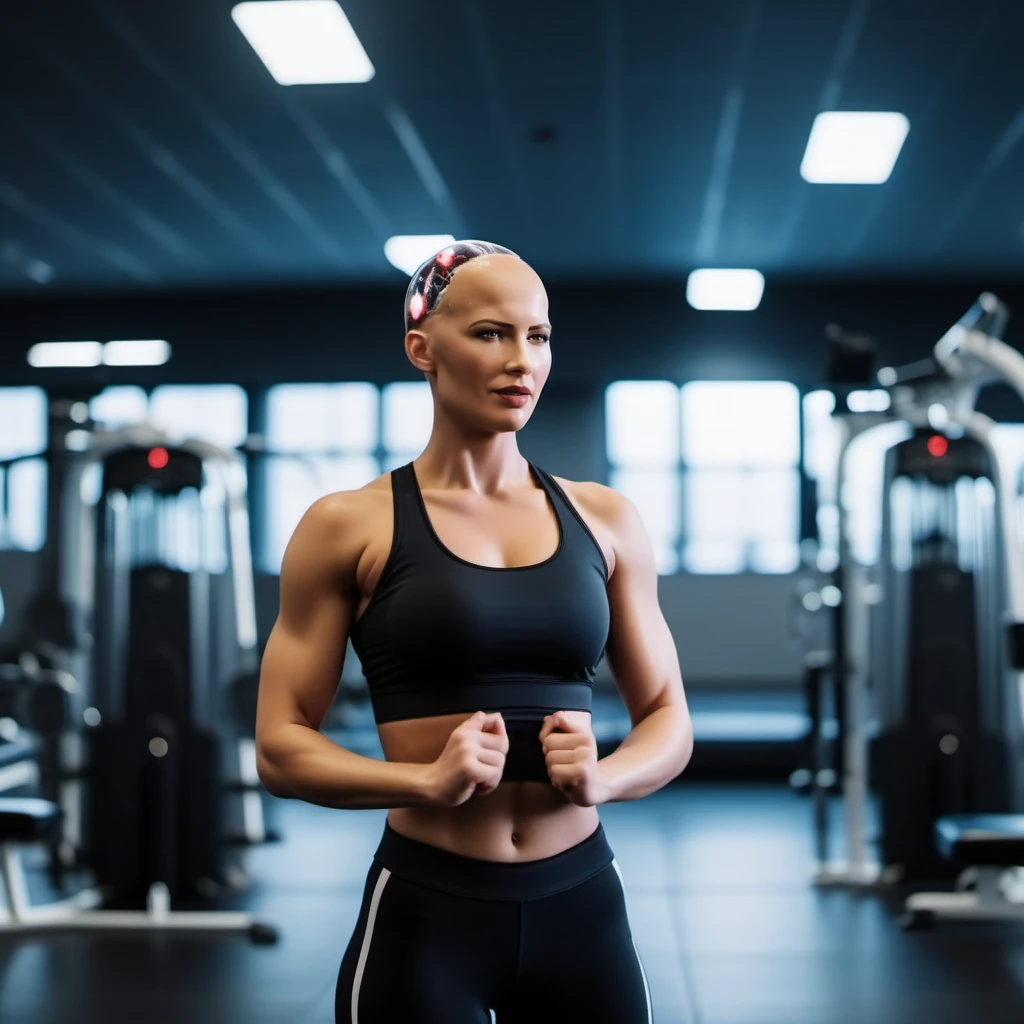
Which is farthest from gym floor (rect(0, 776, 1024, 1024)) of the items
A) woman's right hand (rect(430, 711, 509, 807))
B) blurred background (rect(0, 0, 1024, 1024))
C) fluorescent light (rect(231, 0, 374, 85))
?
fluorescent light (rect(231, 0, 374, 85))

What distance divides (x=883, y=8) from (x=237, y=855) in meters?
3.81

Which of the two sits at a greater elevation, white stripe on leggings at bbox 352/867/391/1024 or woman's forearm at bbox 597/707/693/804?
woman's forearm at bbox 597/707/693/804

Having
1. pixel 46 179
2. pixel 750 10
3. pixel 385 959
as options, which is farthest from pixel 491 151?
pixel 385 959

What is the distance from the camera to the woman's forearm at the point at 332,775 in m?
0.83

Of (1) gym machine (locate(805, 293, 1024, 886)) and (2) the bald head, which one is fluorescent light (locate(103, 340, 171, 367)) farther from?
(2) the bald head

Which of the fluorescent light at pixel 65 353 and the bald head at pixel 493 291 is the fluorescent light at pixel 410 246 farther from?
the bald head at pixel 493 291

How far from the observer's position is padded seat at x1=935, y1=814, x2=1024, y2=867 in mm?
3008

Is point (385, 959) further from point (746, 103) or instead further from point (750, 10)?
point (746, 103)

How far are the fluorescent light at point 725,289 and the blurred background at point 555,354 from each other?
5 cm

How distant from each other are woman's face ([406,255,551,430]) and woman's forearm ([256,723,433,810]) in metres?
0.30

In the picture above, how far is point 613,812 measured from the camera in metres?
5.02

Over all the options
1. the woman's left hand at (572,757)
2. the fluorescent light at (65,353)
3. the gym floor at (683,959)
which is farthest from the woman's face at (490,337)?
the fluorescent light at (65,353)

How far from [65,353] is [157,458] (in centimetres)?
588

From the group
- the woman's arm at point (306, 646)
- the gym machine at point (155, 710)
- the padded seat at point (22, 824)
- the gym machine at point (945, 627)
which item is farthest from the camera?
the gym machine at point (945, 627)
